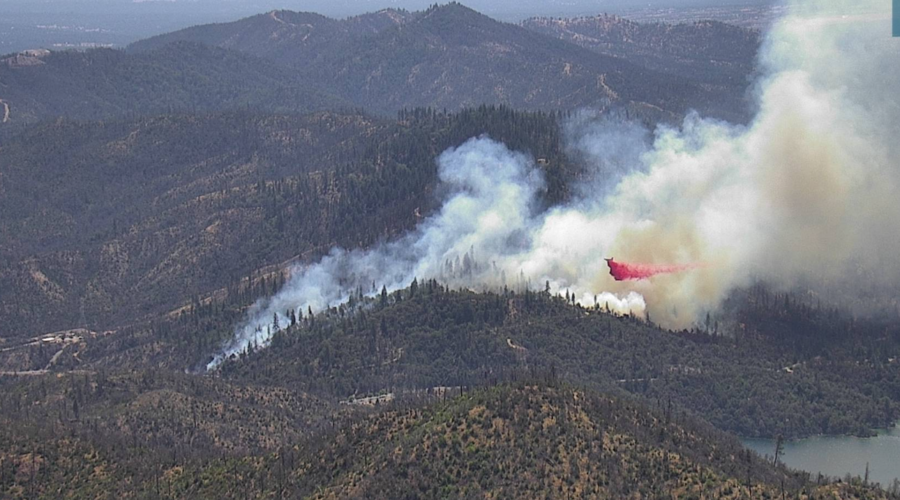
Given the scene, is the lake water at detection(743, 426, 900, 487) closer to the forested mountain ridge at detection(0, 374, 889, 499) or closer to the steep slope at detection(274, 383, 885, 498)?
the forested mountain ridge at detection(0, 374, 889, 499)

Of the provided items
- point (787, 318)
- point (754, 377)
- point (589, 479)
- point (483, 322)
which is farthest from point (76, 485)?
point (787, 318)

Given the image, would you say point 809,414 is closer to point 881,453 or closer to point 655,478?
point 881,453

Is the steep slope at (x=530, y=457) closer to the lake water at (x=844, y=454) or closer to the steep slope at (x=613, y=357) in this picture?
the lake water at (x=844, y=454)

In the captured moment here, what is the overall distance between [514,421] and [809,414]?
62761 millimetres

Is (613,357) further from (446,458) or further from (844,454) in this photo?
(446,458)

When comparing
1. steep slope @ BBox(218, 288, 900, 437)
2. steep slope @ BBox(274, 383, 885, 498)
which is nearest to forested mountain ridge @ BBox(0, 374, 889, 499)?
steep slope @ BBox(274, 383, 885, 498)

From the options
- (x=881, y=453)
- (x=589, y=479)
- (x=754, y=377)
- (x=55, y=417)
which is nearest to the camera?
(x=589, y=479)

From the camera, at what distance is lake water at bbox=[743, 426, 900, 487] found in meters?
160

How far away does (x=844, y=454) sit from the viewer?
16750 centimetres

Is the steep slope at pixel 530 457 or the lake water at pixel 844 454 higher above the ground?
the steep slope at pixel 530 457

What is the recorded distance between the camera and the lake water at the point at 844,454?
16050 cm

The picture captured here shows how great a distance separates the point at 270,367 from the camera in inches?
7318

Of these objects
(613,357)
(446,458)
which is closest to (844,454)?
(613,357)

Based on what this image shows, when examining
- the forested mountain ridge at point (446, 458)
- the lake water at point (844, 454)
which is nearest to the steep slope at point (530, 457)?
the forested mountain ridge at point (446, 458)
